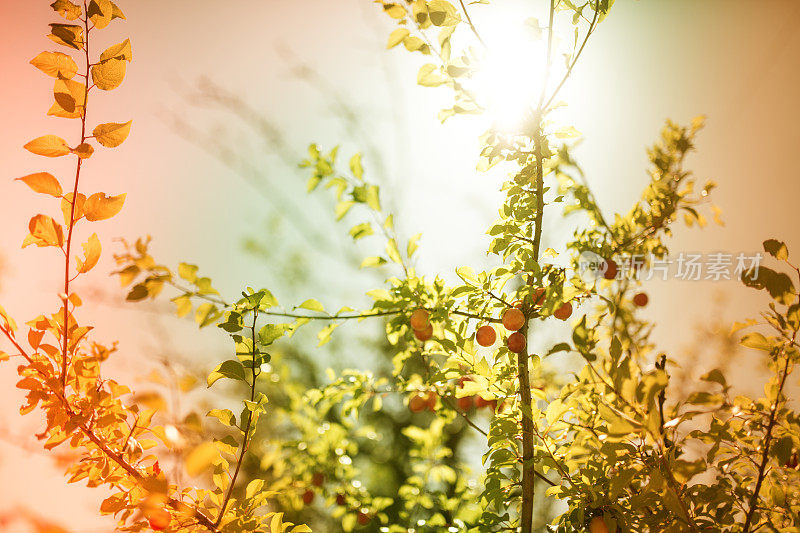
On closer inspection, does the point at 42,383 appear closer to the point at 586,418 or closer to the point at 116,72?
the point at 116,72

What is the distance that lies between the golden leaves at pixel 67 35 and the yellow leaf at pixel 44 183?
147 millimetres

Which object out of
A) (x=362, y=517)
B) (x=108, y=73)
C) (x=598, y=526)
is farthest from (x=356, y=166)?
(x=362, y=517)

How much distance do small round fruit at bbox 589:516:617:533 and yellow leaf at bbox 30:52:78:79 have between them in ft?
2.88

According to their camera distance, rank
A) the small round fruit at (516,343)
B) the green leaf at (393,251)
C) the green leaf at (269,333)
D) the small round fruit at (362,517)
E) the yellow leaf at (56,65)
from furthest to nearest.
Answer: the small round fruit at (362,517) < the green leaf at (393,251) < the small round fruit at (516,343) < the green leaf at (269,333) < the yellow leaf at (56,65)

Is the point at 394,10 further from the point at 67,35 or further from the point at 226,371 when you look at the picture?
the point at 226,371

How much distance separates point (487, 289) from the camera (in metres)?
0.73

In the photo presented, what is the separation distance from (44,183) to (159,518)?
1.27 ft

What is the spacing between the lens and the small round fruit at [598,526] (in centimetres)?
58

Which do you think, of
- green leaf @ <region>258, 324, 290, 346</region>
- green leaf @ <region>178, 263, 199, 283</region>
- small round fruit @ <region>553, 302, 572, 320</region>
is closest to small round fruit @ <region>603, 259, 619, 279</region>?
small round fruit @ <region>553, 302, 572, 320</region>

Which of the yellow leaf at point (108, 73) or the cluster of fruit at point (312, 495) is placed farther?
the cluster of fruit at point (312, 495)

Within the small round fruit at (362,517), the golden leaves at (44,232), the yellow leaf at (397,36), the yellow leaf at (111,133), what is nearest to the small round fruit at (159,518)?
the golden leaves at (44,232)

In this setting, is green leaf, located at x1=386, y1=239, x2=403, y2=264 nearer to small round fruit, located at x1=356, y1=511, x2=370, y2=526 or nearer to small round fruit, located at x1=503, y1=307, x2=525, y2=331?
small round fruit, located at x1=503, y1=307, x2=525, y2=331

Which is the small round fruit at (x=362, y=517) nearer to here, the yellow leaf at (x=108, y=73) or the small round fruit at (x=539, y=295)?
the small round fruit at (x=539, y=295)

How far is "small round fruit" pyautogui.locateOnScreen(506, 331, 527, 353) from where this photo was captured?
67cm
